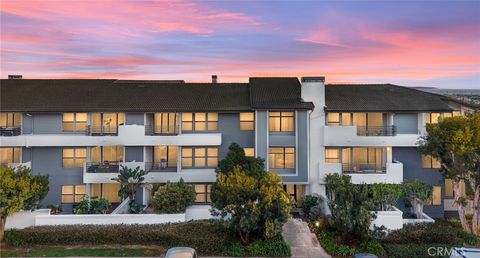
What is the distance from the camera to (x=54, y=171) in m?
28.5

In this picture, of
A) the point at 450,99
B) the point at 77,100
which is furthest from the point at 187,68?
the point at 450,99

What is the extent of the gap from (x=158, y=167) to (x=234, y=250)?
442 inches

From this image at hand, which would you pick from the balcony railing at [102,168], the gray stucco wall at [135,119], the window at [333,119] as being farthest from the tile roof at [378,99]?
the balcony railing at [102,168]

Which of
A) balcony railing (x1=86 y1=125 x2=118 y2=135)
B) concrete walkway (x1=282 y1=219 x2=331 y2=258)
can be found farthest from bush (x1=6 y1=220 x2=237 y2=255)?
balcony railing (x1=86 y1=125 x2=118 y2=135)

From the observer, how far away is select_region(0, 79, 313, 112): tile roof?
28.1 metres

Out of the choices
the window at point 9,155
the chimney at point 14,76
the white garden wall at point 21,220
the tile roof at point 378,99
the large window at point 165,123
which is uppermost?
the chimney at point 14,76

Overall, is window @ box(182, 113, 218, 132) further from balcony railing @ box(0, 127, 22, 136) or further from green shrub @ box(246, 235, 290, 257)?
balcony railing @ box(0, 127, 22, 136)

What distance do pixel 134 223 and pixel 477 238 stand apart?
20.9m

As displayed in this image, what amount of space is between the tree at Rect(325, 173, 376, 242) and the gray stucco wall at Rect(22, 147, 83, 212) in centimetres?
1898

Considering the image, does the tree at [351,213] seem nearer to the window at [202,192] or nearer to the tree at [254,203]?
the tree at [254,203]

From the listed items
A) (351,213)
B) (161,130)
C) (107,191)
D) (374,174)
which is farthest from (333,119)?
(107,191)

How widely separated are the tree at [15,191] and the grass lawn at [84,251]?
211 cm

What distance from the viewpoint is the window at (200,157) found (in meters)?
29.1

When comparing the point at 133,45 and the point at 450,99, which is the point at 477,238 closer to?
the point at 450,99
